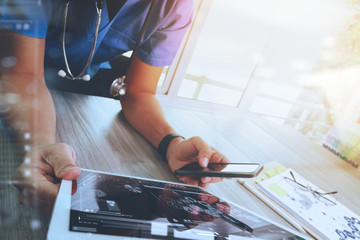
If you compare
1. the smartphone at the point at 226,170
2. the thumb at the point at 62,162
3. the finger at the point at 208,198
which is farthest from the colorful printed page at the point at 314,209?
the thumb at the point at 62,162

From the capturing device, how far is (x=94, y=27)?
855mm

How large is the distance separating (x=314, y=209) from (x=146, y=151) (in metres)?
0.55

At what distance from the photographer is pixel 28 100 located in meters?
0.66

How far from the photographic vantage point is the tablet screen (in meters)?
0.34

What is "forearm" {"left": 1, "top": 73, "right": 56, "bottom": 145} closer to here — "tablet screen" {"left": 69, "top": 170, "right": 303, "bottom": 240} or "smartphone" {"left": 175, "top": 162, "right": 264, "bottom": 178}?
"tablet screen" {"left": 69, "top": 170, "right": 303, "bottom": 240}

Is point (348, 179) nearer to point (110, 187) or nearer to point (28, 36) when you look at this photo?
point (110, 187)

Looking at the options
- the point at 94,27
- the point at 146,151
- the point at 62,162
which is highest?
the point at 94,27

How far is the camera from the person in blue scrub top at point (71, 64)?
490 mm

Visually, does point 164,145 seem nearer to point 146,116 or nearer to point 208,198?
point 146,116

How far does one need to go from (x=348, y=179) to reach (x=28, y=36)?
1.45 m

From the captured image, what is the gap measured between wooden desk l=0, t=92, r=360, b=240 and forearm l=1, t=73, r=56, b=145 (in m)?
0.04

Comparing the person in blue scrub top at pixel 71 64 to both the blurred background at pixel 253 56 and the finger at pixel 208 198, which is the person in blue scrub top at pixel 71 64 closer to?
the finger at pixel 208 198

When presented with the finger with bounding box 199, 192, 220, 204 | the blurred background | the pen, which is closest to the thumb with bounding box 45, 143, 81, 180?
the finger with bounding box 199, 192, 220, 204

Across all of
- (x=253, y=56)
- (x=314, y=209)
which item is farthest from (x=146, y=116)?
(x=253, y=56)
